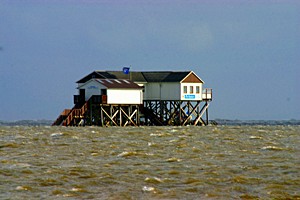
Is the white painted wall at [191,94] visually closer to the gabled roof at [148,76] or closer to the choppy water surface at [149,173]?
the gabled roof at [148,76]

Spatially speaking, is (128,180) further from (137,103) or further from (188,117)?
(188,117)

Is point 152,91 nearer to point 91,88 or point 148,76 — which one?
point 148,76

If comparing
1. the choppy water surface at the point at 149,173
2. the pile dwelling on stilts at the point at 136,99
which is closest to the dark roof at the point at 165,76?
the pile dwelling on stilts at the point at 136,99

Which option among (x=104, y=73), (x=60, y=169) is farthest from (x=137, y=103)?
(x=60, y=169)

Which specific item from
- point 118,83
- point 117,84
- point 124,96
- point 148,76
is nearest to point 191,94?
point 148,76

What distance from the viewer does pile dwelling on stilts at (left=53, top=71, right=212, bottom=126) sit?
75375mm

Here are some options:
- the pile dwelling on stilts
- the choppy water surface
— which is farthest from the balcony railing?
the choppy water surface

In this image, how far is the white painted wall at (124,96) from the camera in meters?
75.5

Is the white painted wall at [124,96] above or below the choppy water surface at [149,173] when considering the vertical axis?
above

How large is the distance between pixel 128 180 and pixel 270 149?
516 inches

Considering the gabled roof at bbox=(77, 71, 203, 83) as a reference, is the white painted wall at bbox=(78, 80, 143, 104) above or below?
below

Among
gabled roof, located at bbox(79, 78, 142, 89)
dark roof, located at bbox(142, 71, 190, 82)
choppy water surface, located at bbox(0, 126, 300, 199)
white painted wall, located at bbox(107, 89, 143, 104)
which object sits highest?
dark roof, located at bbox(142, 71, 190, 82)

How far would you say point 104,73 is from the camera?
8350cm

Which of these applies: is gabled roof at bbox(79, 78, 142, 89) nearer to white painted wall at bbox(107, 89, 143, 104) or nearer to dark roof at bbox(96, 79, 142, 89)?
dark roof at bbox(96, 79, 142, 89)
